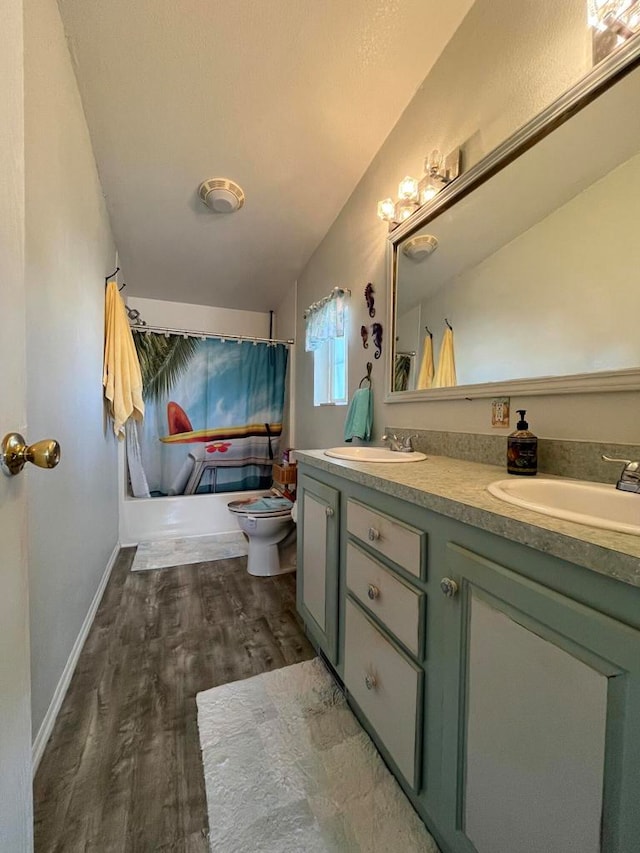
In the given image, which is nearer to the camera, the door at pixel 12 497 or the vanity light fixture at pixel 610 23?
the door at pixel 12 497

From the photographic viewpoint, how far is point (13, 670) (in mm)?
506

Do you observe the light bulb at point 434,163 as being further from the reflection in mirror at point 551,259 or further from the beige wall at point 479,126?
the reflection in mirror at point 551,259

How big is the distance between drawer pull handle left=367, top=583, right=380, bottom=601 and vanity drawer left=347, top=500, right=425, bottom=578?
0.37ft

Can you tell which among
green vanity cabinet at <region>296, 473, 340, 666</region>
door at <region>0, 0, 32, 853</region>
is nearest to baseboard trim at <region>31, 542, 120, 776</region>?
door at <region>0, 0, 32, 853</region>

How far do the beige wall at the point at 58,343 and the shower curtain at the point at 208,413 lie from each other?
1.12 metres

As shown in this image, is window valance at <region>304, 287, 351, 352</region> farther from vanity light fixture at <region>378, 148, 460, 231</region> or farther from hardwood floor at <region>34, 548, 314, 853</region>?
hardwood floor at <region>34, 548, 314, 853</region>

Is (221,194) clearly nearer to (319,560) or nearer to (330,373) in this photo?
(330,373)

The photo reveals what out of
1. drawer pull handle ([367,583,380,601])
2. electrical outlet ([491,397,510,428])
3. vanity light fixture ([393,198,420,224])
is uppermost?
vanity light fixture ([393,198,420,224])

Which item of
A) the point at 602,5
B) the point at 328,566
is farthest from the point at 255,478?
the point at 602,5

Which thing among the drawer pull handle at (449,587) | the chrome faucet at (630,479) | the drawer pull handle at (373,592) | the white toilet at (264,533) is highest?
the chrome faucet at (630,479)

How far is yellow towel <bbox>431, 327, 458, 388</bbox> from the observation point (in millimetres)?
1298

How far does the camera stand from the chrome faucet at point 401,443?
4.76 ft

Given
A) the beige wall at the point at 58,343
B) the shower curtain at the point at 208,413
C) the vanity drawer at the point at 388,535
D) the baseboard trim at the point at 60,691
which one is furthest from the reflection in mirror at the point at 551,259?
the shower curtain at the point at 208,413

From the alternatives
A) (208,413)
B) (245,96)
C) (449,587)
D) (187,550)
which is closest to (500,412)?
(449,587)
